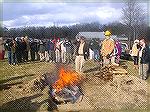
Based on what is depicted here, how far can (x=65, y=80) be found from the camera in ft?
44.9

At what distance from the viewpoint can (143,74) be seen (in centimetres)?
1697

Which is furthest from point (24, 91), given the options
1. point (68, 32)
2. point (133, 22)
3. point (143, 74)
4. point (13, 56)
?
point (133, 22)

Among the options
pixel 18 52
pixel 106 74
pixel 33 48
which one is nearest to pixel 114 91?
pixel 106 74

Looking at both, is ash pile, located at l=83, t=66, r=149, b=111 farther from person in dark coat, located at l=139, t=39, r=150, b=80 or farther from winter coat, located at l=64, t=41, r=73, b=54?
winter coat, located at l=64, t=41, r=73, b=54

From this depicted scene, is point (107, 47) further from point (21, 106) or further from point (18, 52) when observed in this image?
point (18, 52)

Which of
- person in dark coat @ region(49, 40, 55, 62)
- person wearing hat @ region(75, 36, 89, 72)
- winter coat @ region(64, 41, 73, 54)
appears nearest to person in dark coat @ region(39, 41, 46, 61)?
person in dark coat @ region(49, 40, 55, 62)

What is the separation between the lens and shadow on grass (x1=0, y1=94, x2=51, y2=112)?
11.6 metres

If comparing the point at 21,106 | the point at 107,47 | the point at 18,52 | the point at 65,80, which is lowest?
the point at 21,106

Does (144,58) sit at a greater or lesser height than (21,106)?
greater

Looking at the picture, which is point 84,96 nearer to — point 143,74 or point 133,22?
point 143,74

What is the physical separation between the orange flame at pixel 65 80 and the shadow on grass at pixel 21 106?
1.13 metres

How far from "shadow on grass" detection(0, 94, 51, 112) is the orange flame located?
1.13 meters

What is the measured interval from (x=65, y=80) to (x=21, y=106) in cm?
242

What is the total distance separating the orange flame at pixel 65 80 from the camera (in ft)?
43.7
